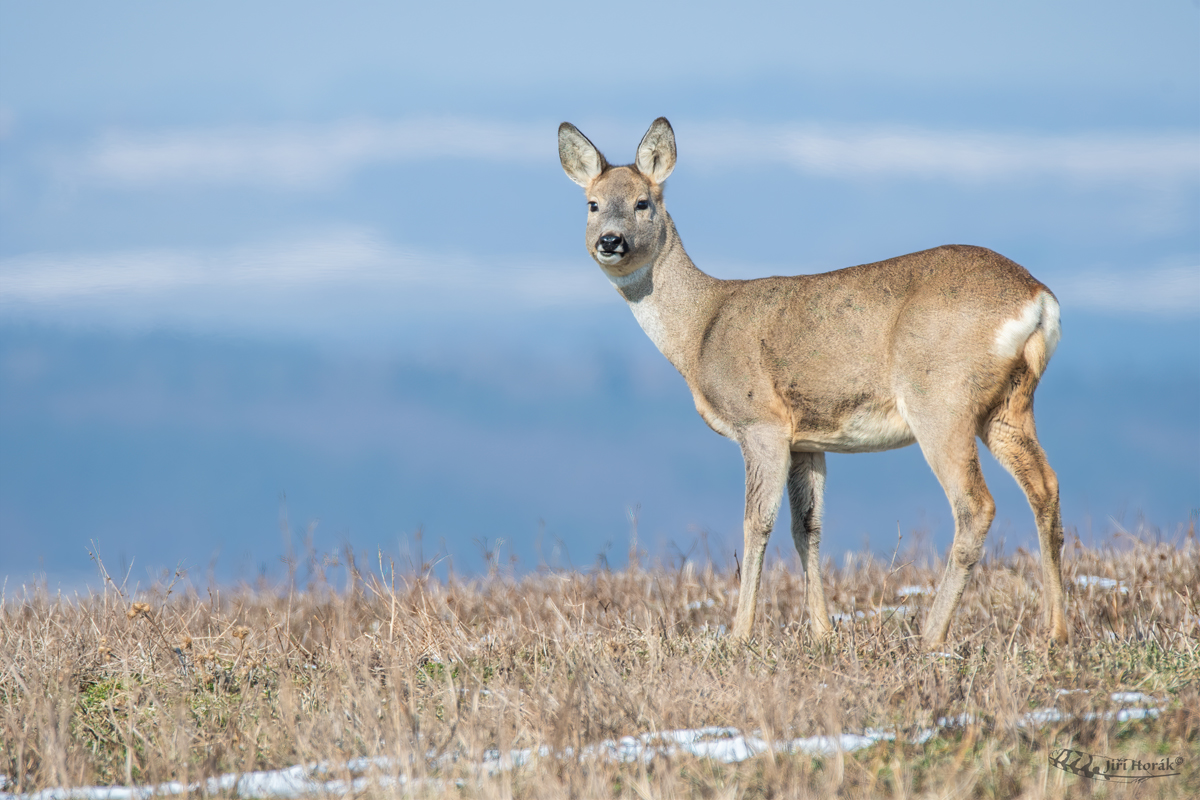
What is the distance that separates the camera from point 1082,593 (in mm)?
8531

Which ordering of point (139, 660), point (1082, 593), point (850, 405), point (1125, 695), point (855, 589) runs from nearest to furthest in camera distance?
point (1125, 695) < point (139, 660) < point (850, 405) < point (1082, 593) < point (855, 589)

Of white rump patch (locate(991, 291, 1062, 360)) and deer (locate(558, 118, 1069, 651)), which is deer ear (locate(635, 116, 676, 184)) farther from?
white rump patch (locate(991, 291, 1062, 360))

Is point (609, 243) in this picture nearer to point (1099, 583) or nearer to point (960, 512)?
point (960, 512)

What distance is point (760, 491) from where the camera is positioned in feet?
23.7

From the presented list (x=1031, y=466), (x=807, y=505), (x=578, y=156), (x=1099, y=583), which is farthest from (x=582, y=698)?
(x=1099, y=583)

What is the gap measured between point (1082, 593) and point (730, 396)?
3461 mm

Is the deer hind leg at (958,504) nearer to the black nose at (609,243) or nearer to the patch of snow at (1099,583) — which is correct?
the patch of snow at (1099,583)

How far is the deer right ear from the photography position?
8.59m

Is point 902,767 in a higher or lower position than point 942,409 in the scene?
lower

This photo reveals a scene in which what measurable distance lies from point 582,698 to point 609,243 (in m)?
3.75

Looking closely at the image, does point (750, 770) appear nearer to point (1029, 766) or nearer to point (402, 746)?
point (1029, 766)

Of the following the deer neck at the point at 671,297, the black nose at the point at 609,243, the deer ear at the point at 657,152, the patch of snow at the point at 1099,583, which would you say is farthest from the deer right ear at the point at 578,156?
the patch of snow at the point at 1099,583

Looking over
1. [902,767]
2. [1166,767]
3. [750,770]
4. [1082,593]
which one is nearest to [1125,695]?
[1166,767]

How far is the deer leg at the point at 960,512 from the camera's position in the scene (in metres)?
6.69
